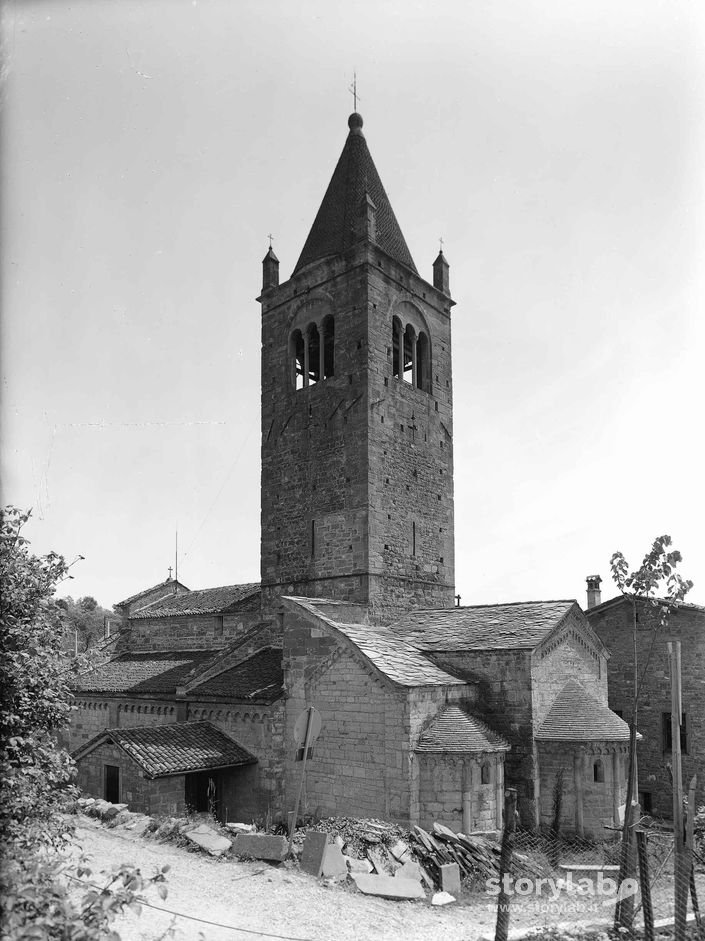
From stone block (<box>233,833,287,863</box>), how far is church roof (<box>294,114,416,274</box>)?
18.0 metres

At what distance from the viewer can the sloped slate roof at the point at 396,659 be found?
16.1 metres

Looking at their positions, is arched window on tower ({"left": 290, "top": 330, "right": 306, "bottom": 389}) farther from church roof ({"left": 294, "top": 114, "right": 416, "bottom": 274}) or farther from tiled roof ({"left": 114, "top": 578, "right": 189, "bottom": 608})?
tiled roof ({"left": 114, "top": 578, "right": 189, "bottom": 608})

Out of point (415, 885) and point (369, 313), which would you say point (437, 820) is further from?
point (369, 313)

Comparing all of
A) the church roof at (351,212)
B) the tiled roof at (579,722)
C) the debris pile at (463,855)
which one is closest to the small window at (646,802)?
the tiled roof at (579,722)

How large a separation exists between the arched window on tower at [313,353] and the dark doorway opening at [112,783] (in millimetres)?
13590

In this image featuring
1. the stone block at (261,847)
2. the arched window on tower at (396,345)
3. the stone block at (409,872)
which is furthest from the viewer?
the arched window on tower at (396,345)

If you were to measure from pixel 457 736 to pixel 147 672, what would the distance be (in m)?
13.4

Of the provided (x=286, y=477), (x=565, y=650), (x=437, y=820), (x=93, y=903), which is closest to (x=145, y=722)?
(x=286, y=477)

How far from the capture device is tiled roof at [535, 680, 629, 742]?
16250mm

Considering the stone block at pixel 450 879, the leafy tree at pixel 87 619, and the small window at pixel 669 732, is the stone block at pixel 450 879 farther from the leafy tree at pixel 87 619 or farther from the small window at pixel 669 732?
the leafy tree at pixel 87 619

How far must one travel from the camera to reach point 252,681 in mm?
19641

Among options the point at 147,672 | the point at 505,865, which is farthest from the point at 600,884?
the point at 147,672

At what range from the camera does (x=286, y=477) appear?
24172mm

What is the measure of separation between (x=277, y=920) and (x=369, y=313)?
1751 cm
